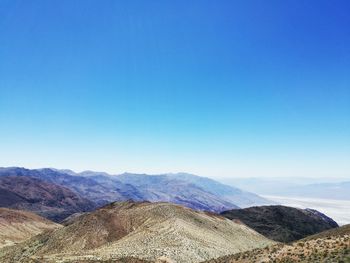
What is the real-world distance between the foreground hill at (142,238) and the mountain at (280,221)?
190 feet

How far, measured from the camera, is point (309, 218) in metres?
180

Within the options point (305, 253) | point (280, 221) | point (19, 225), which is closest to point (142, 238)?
point (305, 253)

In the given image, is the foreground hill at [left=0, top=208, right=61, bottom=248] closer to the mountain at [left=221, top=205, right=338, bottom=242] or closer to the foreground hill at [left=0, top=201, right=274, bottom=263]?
the foreground hill at [left=0, top=201, right=274, bottom=263]

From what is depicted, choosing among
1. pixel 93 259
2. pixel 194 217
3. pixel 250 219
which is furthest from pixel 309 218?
pixel 93 259

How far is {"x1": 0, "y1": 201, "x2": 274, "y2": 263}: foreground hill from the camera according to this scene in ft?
184

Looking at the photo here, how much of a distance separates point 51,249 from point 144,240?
17.5 metres

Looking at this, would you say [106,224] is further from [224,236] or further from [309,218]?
[309,218]

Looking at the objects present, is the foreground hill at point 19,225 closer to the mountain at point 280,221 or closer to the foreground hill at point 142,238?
the foreground hill at point 142,238

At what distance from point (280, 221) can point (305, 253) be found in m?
134

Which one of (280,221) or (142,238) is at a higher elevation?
(142,238)

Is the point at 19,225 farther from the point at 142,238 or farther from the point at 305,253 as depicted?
the point at 305,253

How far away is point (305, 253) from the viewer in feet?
124

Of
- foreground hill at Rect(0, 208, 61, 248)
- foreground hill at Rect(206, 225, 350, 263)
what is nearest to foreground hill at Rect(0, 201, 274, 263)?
foreground hill at Rect(206, 225, 350, 263)

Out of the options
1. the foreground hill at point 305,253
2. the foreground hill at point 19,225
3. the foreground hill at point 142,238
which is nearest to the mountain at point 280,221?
the foreground hill at point 142,238
